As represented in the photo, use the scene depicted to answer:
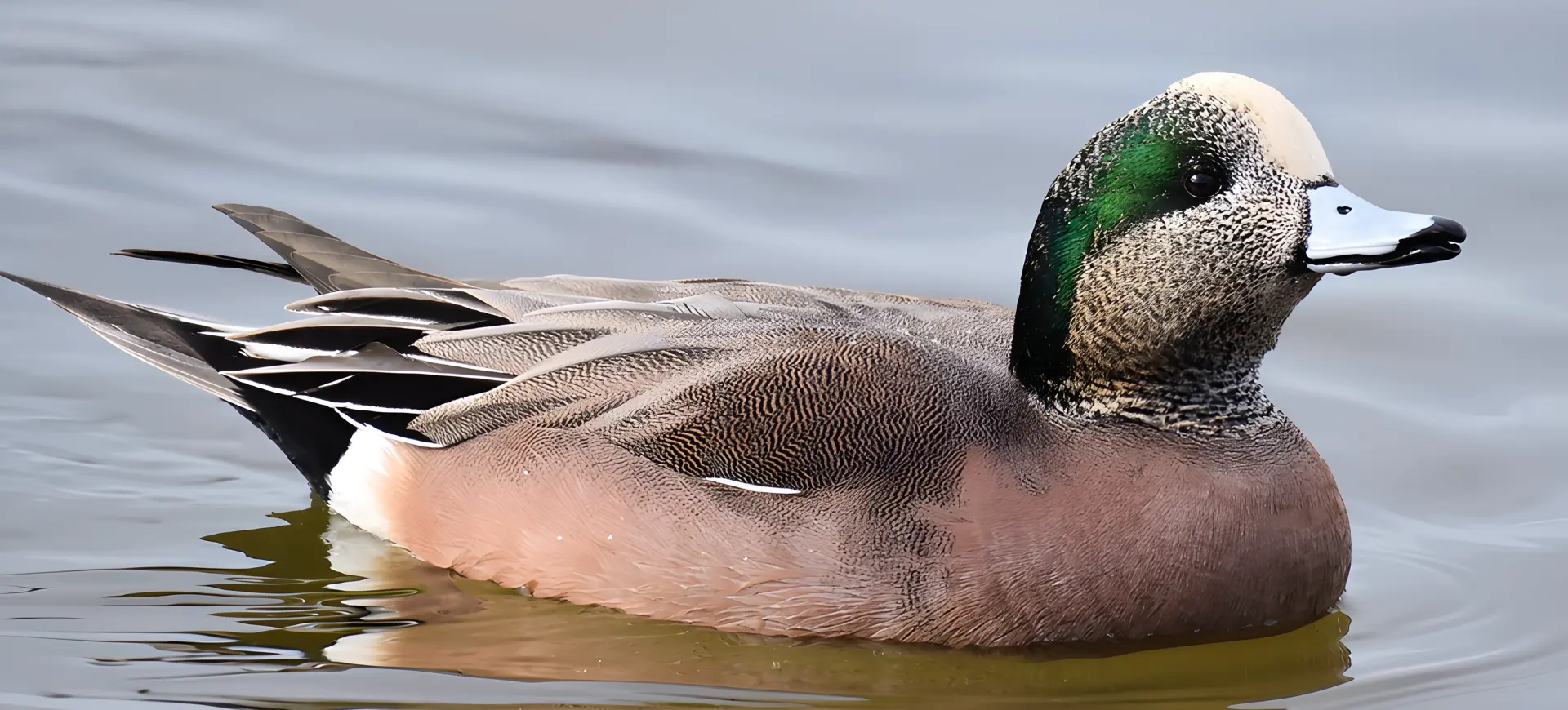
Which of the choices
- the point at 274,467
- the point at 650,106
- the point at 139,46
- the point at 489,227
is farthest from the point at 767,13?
the point at 274,467

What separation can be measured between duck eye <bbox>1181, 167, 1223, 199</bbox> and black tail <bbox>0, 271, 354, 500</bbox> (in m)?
2.33

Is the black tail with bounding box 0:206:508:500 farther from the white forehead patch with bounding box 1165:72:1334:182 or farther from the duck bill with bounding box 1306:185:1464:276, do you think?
the duck bill with bounding box 1306:185:1464:276

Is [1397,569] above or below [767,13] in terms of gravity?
below

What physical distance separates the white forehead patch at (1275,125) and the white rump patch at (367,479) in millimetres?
2231

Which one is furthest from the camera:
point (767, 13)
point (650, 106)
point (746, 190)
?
point (767, 13)

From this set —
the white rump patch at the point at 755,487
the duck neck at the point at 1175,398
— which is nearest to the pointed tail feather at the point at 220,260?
the white rump patch at the point at 755,487

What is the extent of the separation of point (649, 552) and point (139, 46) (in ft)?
17.6

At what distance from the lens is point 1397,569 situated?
5.50 m

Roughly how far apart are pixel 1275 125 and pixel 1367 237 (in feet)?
1.13

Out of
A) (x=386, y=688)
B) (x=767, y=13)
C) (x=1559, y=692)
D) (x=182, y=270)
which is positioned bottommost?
(x=1559, y=692)

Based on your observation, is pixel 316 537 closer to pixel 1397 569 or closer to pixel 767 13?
pixel 1397 569

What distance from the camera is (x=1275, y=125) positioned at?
471cm

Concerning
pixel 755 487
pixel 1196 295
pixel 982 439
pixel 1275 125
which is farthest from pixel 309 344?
pixel 1275 125

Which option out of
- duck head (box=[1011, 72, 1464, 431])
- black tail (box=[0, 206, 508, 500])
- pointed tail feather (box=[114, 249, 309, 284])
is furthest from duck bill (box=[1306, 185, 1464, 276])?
pointed tail feather (box=[114, 249, 309, 284])
